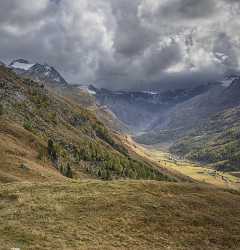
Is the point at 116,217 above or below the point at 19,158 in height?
below

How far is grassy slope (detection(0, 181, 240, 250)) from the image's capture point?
4594cm

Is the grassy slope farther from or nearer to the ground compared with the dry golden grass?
nearer to the ground

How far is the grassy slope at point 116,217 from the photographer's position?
45.9 meters

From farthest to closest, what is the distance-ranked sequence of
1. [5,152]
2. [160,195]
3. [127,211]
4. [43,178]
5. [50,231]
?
[5,152] → [43,178] → [160,195] → [127,211] → [50,231]

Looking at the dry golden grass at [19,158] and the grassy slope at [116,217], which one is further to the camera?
the dry golden grass at [19,158]

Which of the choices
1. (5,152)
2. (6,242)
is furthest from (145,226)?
(5,152)

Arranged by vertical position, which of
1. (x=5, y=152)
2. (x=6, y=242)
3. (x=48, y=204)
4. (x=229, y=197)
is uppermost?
(x=5, y=152)

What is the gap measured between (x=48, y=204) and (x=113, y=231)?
9.71 m

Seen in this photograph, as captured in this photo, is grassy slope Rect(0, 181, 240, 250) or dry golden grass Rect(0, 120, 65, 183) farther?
dry golden grass Rect(0, 120, 65, 183)

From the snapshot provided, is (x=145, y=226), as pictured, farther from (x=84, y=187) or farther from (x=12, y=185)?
(x=12, y=185)

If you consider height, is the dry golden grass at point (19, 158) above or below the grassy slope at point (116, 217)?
above

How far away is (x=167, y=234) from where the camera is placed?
51219 millimetres

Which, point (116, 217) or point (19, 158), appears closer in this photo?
point (116, 217)

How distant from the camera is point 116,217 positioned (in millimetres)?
53031
